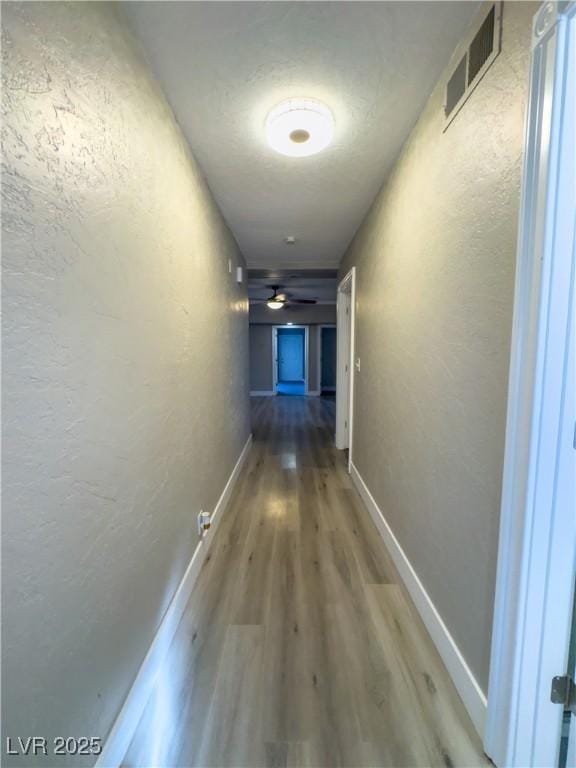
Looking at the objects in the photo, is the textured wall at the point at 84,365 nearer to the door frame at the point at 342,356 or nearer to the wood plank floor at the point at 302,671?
the wood plank floor at the point at 302,671

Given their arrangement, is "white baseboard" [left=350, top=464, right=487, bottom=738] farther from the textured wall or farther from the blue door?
the blue door

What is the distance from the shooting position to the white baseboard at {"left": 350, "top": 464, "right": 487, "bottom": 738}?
0.96 metres

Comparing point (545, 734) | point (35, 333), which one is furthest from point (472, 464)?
point (35, 333)

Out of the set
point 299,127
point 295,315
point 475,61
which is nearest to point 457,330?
point 475,61

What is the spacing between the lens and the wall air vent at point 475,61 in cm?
87

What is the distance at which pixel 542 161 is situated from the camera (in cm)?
71

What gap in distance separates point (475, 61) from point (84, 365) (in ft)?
5.01

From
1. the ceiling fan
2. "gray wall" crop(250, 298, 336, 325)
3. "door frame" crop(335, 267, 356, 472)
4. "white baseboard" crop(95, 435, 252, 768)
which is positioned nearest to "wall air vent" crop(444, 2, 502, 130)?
"door frame" crop(335, 267, 356, 472)

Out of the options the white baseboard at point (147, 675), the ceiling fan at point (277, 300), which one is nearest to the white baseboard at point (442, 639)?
the white baseboard at point (147, 675)

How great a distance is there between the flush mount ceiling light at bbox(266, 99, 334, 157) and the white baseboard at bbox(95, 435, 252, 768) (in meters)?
2.15

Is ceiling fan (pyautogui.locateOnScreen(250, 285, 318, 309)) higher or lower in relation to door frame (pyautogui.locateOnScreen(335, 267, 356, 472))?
higher

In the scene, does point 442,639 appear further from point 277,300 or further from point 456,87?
point 277,300

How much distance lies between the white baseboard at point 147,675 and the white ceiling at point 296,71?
217 centimetres

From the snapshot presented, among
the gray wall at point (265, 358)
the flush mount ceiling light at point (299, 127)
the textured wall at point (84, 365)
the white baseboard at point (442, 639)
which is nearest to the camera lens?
the textured wall at point (84, 365)
